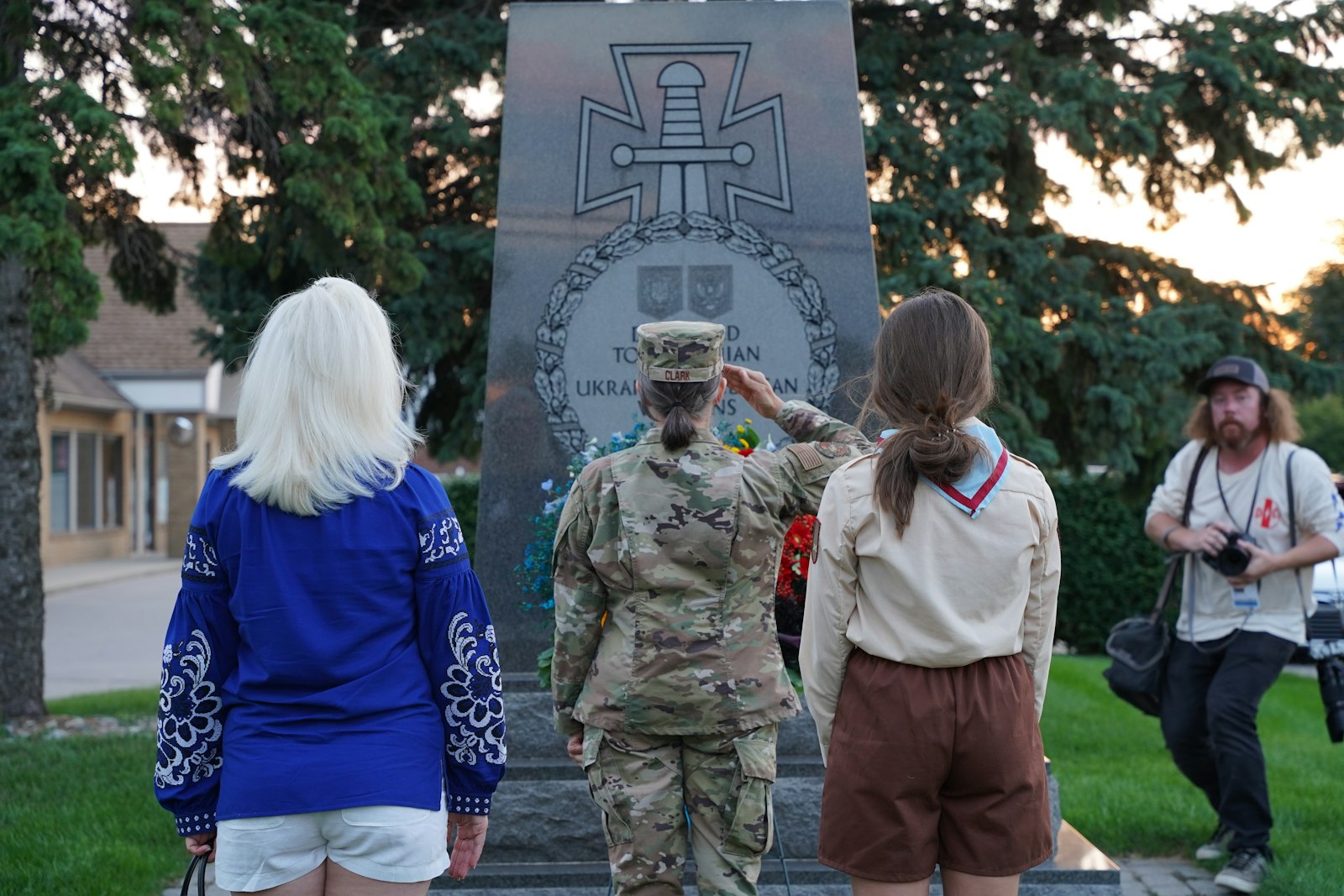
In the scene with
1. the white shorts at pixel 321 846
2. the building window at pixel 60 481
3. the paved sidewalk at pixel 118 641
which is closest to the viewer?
the white shorts at pixel 321 846

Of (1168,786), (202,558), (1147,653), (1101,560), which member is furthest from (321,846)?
(1101,560)

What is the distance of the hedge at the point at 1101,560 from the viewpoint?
1425 cm

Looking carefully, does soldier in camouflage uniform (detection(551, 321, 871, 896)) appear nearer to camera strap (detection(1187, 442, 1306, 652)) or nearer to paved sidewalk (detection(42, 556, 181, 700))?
camera strap (detection(1187, 442, 1306, 652))

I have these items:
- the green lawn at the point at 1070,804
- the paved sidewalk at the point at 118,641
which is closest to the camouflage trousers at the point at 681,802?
the paved sidewalk at the point at 118,641

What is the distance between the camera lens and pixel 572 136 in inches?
229

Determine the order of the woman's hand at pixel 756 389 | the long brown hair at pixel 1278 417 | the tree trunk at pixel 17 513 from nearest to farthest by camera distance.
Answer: the woman's hand at pixel 756 389, the long brown hair at pixel 1278 417, the tree trunk at pixel 17 513

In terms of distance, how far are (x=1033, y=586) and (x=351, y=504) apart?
1375 millimetres

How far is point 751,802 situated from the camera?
10.1 ft

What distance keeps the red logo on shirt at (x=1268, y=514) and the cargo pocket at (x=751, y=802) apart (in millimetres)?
2858

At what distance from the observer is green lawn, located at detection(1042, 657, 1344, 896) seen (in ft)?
17.7

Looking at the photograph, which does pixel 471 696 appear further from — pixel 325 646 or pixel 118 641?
pixel 118 641

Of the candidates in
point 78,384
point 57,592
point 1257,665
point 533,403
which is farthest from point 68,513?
point 1257,665

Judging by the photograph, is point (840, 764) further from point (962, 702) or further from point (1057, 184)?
point (1057, 184)

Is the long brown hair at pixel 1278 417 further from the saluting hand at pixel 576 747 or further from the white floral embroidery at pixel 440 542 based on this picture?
the white floral embroidery at pixel 440 542
